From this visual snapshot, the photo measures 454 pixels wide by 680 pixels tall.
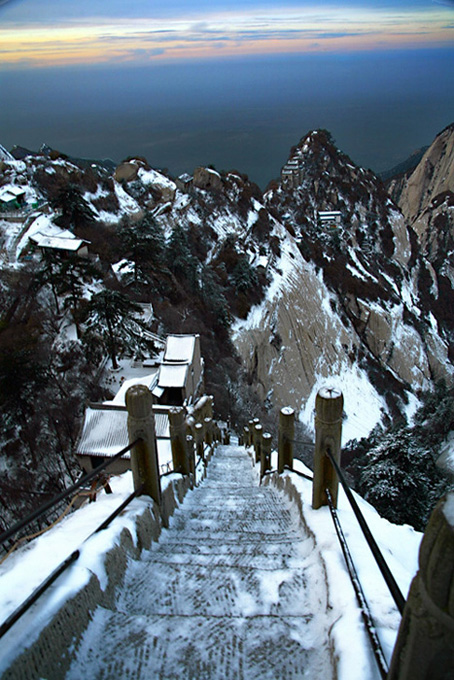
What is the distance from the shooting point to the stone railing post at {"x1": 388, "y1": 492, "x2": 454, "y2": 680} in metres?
1.21

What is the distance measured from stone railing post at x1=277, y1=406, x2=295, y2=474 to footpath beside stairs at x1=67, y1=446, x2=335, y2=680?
5.74ft

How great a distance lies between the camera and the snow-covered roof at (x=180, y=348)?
63.7 ft

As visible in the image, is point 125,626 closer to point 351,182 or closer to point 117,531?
point 117,531

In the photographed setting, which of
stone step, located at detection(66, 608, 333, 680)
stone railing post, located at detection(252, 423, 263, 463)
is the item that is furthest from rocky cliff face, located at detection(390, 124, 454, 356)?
stone step, located at detection(66, 608, 333, 680)

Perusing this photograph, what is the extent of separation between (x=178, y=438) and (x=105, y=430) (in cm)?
951

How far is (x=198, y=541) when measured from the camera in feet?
13.0

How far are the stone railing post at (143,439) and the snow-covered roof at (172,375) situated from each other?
14.0 meters

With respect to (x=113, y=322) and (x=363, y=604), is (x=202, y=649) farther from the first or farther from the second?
(x=113, y=322)

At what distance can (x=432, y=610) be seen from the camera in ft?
4.13

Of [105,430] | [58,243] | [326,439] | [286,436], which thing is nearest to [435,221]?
[58,243]

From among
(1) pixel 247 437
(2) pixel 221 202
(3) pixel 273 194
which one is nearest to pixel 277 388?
(1) pixel 247 437

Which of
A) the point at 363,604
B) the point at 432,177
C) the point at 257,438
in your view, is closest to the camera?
the point at 363,604

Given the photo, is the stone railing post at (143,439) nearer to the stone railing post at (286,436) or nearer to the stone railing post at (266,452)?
the stone railing post at (286,436)

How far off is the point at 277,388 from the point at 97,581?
2884cm
